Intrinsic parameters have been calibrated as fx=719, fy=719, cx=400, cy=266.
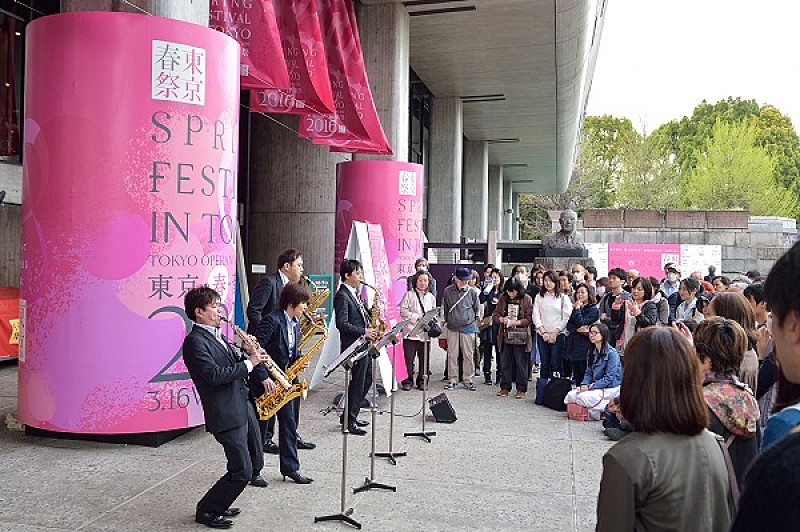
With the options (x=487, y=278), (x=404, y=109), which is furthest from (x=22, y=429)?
(x=404, y=109)

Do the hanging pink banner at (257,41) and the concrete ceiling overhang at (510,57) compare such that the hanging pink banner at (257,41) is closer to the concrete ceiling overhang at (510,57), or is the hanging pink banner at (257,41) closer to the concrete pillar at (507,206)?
the concrete ceiling overhang at (510,57)

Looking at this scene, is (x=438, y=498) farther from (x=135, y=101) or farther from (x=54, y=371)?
(x=135, y=101)

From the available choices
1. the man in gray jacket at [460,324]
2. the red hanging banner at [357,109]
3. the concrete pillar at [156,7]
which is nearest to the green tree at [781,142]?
the red hanging banner at [357,109]

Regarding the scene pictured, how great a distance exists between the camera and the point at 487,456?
7191 millimetres

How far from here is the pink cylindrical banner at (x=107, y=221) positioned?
A: 22.2ft

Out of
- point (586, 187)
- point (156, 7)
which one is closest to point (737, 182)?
point (586, 187)

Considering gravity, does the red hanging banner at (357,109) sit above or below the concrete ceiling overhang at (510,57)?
below

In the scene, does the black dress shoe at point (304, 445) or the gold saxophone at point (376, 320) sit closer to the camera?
the black dress shoe at point (304, 445)

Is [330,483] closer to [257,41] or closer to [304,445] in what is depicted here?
[304,445]

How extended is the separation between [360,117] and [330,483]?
9.29 m

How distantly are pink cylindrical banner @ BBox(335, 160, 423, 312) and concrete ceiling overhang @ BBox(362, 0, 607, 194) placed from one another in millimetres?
6143

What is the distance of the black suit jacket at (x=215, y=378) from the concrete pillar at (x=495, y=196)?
140 feet

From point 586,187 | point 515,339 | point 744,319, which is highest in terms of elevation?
point 586,187

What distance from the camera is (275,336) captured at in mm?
6266
